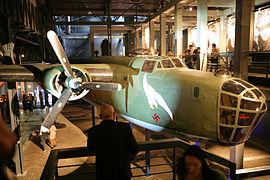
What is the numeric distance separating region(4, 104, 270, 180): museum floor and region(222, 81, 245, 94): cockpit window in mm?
5735

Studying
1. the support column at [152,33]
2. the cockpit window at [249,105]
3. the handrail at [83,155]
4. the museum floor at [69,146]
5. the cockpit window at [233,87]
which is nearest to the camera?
the handrail at [83,155]

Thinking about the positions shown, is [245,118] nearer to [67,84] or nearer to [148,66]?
[148,66]

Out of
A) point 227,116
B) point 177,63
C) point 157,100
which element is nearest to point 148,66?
point 177,63

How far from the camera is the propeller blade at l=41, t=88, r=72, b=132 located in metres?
8.12

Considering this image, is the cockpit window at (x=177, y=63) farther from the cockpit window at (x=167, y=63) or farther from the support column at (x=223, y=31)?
the support column at (x=223, y=31)

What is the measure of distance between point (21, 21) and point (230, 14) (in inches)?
717

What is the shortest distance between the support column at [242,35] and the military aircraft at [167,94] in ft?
8.92

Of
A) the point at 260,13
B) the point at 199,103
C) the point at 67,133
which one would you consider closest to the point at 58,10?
the point at 67,133

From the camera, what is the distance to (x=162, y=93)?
758 centimetres

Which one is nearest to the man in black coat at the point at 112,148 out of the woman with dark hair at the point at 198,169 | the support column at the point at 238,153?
the woman with dark hair at the point at 198,169

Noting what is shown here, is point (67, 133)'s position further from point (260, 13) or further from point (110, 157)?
point (260, 13)

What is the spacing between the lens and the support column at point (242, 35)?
9219 mm

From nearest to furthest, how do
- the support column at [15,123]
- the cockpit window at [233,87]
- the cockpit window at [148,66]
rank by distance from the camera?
the cockpit window at [233,87] → the cockpit window at [148,66] → the support column at [15,123]

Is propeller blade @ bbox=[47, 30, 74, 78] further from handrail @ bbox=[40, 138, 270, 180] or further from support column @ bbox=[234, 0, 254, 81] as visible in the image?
support column @ bbox=[234, 0, 254, 81]
